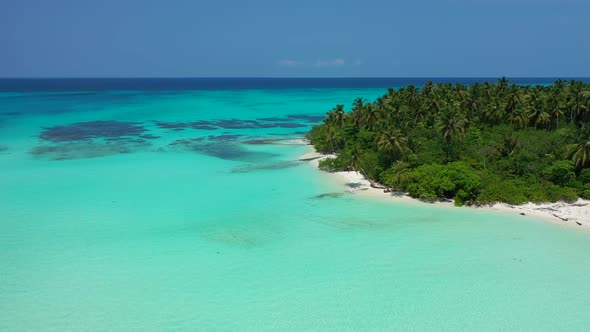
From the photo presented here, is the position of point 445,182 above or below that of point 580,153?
below

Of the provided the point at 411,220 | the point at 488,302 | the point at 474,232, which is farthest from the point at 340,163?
the point at 488,302

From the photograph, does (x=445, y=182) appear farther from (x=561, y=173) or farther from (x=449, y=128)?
(x=561, y=173)

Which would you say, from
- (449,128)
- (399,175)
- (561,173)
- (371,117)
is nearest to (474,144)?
(449,128)

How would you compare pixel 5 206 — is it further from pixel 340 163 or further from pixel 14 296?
pixel 340 163

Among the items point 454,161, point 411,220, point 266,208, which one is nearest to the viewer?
point 411,220

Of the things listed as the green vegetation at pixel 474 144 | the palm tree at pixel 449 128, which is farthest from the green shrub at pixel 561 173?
the palm tree at pixel 449 128

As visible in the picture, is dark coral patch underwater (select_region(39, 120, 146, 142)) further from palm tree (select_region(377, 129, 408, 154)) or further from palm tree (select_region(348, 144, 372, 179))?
palm tree (select_region(377, 129, 408, 154))

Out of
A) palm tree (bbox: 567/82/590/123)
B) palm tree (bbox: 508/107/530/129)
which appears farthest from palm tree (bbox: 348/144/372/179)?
palm tree (bbox: 567/82/590/123)
